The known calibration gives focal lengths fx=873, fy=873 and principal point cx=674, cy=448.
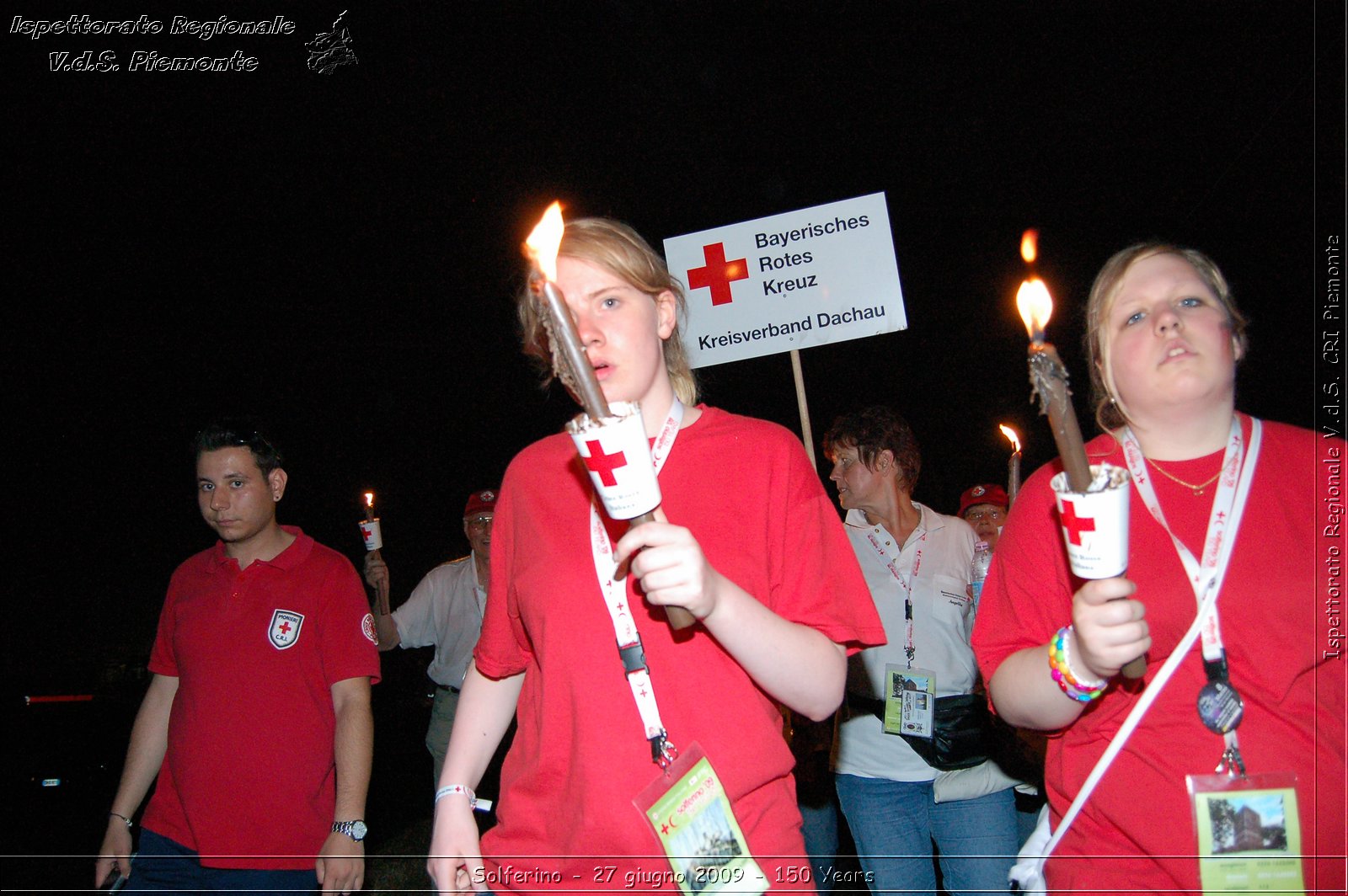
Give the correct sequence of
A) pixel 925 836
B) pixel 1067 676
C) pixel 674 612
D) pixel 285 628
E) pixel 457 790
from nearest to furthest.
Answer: pixel 674 612 → pixel 1067 676 → pixel 457 790 → pixel 285 628 → pixel 925 836

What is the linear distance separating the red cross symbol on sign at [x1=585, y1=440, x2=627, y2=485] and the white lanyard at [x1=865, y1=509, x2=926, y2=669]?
328cm

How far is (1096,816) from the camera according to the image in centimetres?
194

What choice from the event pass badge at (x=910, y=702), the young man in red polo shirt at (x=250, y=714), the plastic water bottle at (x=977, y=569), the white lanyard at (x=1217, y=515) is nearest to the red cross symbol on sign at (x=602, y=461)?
the white lanyard at (x=1217, y=515)

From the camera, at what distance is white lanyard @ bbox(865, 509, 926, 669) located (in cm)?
443

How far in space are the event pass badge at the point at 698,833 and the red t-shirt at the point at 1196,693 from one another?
2.57 ft

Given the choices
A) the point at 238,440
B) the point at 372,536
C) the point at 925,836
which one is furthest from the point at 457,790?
the point at 372,536

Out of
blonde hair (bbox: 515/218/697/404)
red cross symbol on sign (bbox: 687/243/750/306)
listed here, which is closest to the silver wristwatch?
blonde hair (bbox: 515/218/697/404)

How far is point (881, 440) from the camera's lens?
4.89 m

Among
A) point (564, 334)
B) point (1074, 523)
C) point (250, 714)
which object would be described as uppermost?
point (564, 334)

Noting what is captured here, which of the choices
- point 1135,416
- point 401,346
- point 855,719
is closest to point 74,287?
point 401,346

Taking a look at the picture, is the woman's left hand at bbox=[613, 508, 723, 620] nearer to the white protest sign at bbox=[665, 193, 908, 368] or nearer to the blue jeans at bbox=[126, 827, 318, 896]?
the blue jeans at bbox=[126, 827, 318, 896]

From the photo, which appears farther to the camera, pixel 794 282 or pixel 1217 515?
pixel 794 282

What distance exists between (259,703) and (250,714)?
0.05m

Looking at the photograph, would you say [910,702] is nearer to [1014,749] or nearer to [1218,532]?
[1014,749]
